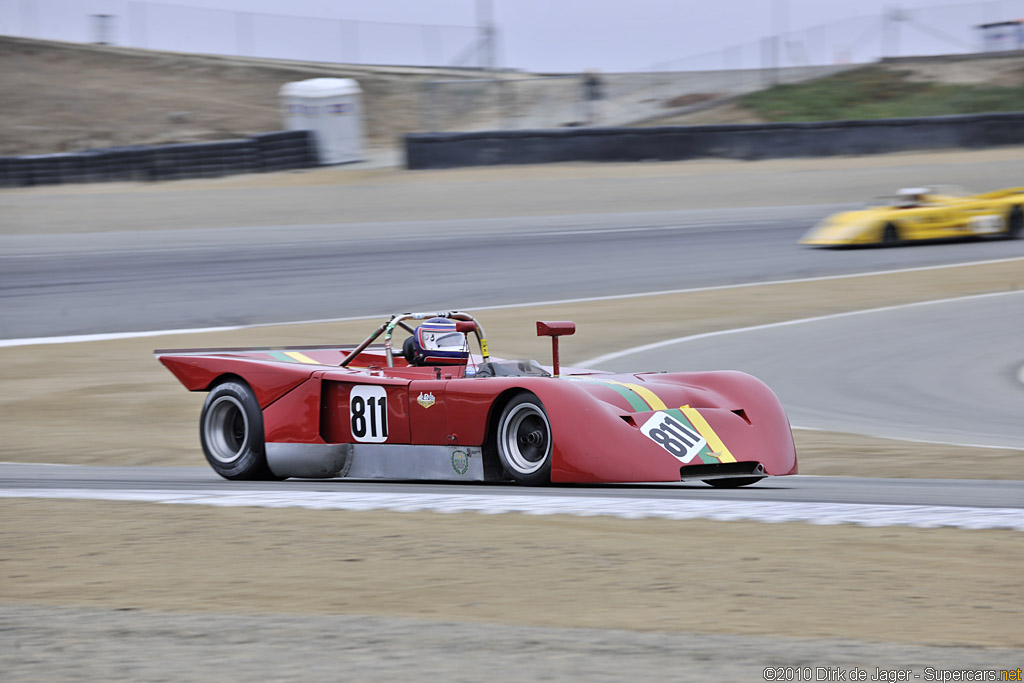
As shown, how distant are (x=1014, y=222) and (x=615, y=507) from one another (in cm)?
1905

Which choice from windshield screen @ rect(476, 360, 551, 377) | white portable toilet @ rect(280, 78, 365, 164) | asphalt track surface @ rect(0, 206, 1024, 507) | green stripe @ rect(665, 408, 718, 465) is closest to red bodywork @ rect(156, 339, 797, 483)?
green stripe @ rect(665, 408, 718, 465)

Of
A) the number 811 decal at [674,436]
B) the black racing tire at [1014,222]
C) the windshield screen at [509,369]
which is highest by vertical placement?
the black racing tire at [1014,222]

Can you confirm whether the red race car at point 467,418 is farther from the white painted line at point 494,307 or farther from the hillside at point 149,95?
the hillside at point 149,95

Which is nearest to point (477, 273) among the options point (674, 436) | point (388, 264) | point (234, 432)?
point (388, 264)

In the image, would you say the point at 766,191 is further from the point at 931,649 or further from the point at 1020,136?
the point at 931,649

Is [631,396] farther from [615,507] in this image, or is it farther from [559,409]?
[615,507]

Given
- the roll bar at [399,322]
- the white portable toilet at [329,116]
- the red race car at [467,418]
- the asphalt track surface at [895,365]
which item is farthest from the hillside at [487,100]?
the red race car at [467,418]

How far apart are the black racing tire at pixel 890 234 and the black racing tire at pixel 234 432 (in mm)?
16271

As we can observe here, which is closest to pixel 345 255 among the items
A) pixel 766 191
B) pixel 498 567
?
pixel 766 191

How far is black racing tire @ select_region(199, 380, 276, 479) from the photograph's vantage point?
26.3 feet

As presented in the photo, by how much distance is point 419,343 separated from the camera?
310 inches

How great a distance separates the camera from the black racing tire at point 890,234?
22500 millimetres

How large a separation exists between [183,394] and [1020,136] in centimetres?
2202

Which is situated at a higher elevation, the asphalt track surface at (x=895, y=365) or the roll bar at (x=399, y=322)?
the roll bar at (x=399, y=322)
